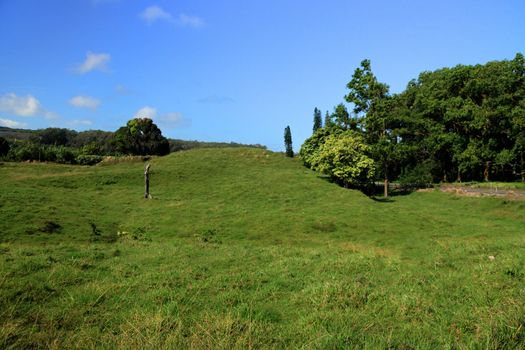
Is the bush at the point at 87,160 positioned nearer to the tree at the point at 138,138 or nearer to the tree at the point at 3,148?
the tree at the point at 3,148

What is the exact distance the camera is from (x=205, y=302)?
6168 millimetres

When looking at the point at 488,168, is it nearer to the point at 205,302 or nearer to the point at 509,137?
the point at 509,137

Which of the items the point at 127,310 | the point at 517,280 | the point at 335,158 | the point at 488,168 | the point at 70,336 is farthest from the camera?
the point at 488,168

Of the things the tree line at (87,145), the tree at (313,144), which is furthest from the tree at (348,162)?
the tree line at (87,145)

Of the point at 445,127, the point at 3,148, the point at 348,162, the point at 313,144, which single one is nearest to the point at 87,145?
the point at 3,148

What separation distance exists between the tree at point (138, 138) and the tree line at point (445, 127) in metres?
36.1

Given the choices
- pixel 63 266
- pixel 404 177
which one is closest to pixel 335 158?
pixel 404 177

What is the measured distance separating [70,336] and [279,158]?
60.0m

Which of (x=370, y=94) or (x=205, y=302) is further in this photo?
(x=370, y=94)

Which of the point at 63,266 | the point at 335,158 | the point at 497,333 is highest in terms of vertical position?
the point at 335,158

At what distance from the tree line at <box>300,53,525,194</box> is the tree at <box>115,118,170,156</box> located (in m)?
36.1

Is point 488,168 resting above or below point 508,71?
below

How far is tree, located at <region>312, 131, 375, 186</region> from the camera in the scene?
43.5 metres

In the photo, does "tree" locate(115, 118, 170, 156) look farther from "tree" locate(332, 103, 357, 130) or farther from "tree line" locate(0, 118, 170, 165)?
"tree" locate(332, 103, 357, 130)
